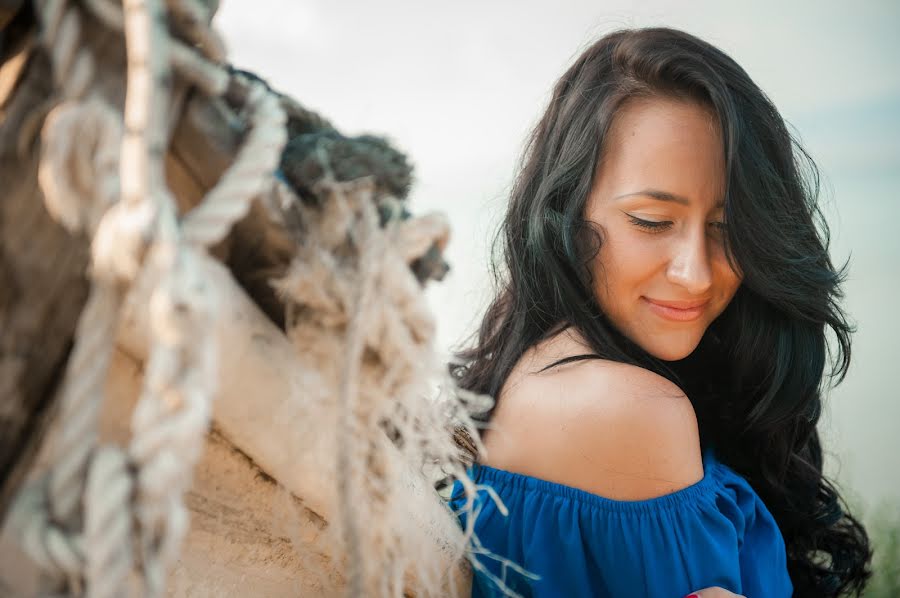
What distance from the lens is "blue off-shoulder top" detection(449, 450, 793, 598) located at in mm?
1262

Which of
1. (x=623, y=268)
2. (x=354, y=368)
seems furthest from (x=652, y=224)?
(x=354, y=368)

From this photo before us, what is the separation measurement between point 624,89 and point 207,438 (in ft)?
3.98

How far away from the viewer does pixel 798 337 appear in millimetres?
1854

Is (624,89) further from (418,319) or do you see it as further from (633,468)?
(418,319)

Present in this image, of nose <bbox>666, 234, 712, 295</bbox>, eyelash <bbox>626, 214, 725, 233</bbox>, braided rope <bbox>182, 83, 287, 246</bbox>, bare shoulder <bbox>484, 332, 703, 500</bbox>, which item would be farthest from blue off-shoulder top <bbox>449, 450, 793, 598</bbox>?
braided rope <bbox>182, 83, 287, 246</bbox>

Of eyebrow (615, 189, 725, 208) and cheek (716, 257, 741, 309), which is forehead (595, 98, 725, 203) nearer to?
eyebrow (615, 189, 725, 208)

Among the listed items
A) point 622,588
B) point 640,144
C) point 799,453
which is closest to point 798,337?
point 799,453

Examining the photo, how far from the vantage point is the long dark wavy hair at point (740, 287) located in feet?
5.16

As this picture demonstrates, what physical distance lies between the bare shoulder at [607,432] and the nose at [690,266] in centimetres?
20

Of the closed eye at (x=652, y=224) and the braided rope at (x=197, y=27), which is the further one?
the closed eye at (x=652, y=224)

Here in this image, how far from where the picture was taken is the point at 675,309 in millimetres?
1539

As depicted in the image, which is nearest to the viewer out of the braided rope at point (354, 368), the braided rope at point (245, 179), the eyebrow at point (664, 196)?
the braided rope at point (245, 179)

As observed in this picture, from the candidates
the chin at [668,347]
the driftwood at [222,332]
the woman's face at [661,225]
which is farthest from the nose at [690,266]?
the driftwood at [222,332]

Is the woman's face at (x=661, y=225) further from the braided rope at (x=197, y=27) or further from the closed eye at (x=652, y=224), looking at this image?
the braided rope at (x=197, y=27)
